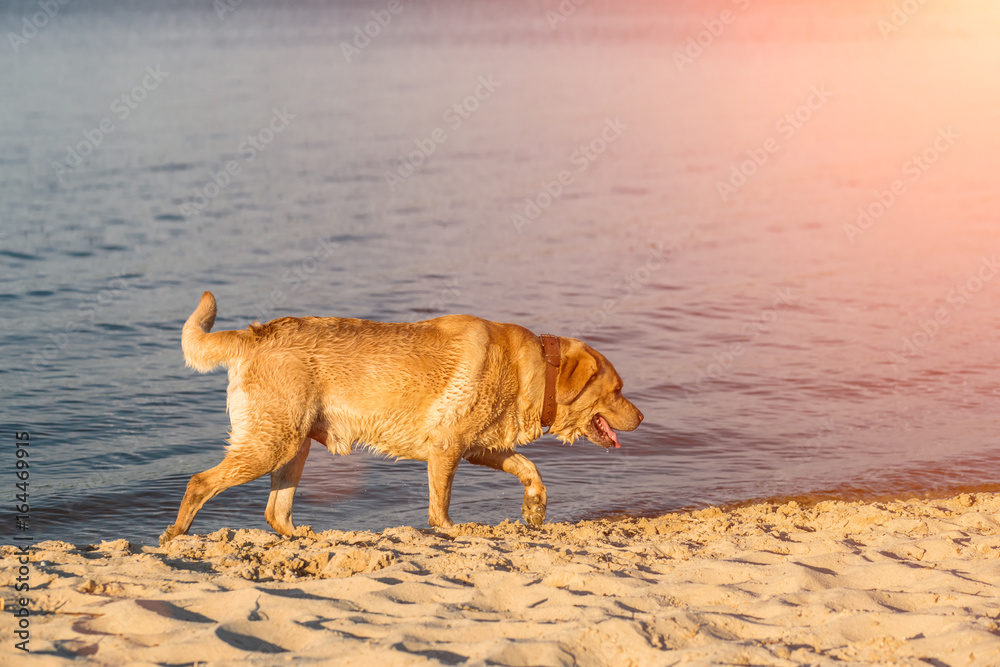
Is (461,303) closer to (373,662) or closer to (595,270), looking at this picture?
(595,270)

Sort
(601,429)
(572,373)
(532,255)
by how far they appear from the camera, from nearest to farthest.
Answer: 1. (572,373)
2. (601,429)
3. (532,255)

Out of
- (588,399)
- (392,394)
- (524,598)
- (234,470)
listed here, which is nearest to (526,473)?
(588,399)

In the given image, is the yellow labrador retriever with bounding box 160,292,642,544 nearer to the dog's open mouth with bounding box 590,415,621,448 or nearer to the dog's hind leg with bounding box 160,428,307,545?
the dog's hind leg with bounding box 160,428,307,545

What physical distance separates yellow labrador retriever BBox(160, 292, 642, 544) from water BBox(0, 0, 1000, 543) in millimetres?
1226

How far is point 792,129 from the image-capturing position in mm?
29547

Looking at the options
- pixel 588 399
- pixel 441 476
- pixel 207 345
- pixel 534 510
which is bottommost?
pixel 534 510

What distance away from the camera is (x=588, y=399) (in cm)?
788

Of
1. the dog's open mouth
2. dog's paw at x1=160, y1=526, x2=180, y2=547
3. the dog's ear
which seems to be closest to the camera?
dog's paw at x1=160, y1=526, x2=180, y2=547

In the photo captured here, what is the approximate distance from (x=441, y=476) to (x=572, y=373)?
1.33 meters

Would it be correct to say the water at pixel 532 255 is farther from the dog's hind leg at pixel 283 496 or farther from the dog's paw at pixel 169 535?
the dog's paw at pixel 169 535

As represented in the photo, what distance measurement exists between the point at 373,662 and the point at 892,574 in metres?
3.11

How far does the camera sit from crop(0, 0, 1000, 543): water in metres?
9.66

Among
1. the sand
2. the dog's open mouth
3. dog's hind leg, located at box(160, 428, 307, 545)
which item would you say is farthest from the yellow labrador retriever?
the sand

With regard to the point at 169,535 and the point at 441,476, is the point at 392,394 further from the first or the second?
the point at 169,535
